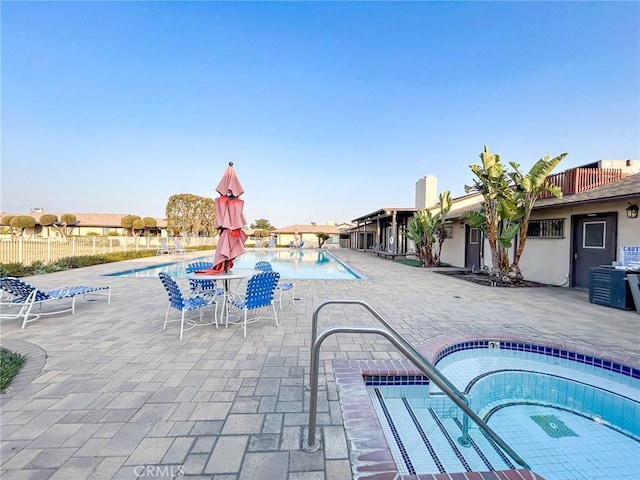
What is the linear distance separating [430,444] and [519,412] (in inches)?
57.9

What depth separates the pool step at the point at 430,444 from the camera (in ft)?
7.73

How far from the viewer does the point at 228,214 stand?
17.5 ft

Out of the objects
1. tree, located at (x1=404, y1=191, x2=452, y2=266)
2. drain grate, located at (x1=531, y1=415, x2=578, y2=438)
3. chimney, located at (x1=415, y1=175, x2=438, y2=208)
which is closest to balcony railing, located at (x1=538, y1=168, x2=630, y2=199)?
tree, located at (x1=404, y1=191, x2=452, y2=266)

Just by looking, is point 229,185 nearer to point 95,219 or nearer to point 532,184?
point 532,184

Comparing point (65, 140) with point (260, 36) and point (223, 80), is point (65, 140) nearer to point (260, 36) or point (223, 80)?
point (223, 80)

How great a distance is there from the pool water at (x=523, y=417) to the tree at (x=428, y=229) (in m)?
11.9

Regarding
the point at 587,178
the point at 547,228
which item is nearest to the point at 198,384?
the point at 547,228

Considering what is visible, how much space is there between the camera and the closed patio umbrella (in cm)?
531

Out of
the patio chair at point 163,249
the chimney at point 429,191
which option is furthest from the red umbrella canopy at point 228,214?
the chimney at point 429,191

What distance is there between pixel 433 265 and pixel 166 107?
18457mm

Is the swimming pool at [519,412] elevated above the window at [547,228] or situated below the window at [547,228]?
below

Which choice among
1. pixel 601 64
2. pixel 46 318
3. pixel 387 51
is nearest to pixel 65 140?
pixel 46 318

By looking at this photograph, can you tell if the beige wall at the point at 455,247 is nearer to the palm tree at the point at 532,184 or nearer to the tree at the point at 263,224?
the palm tree at the point at 532,184

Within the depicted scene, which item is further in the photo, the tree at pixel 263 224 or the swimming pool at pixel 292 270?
the tree at pixel 263 224
